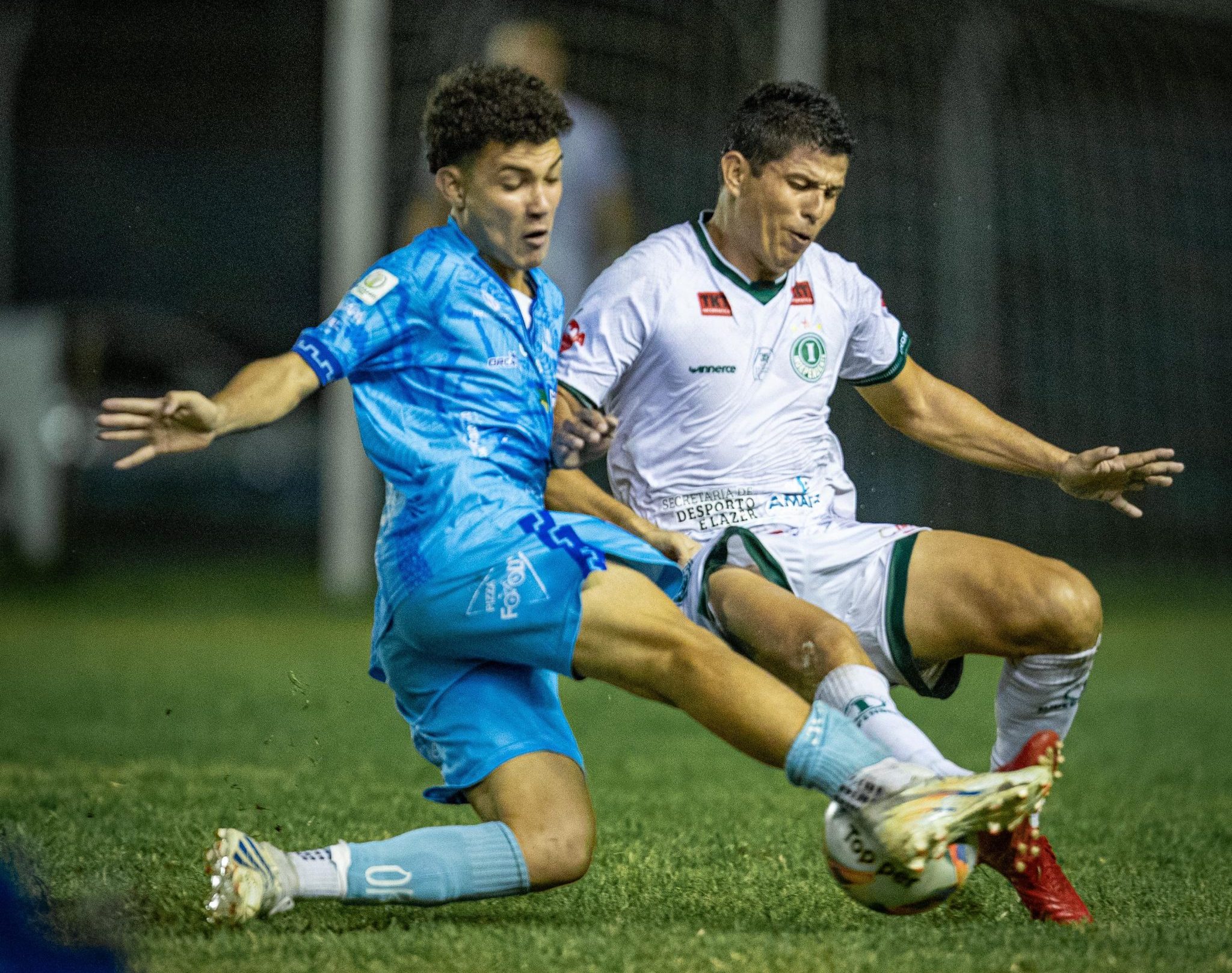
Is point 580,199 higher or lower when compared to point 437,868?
higher

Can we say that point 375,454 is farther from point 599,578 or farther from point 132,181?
point 132,181

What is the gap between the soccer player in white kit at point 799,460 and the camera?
13.6 feet

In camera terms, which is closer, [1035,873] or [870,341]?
[1035,873]

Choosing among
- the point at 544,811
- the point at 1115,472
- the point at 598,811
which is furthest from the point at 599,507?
the point at 598,811

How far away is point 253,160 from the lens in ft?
67.6

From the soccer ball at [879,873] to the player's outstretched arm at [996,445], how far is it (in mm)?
1352

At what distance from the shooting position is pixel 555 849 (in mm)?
3947

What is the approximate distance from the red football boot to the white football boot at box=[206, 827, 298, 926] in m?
1.64

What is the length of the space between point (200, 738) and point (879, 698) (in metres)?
4.28

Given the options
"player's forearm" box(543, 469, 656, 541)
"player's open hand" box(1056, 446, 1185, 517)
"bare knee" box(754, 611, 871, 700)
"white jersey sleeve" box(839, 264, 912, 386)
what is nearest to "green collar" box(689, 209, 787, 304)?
"white jersey sleeve" box(839, 264, 912, 386)

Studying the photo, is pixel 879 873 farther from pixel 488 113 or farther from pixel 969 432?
pixel 488 113

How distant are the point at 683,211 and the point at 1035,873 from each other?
29.5 feet

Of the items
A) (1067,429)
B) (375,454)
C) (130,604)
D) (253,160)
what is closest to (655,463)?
(375,454)

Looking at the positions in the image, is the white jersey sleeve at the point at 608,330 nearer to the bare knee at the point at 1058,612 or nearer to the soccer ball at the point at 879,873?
the bare knee at the point at 1058,612
